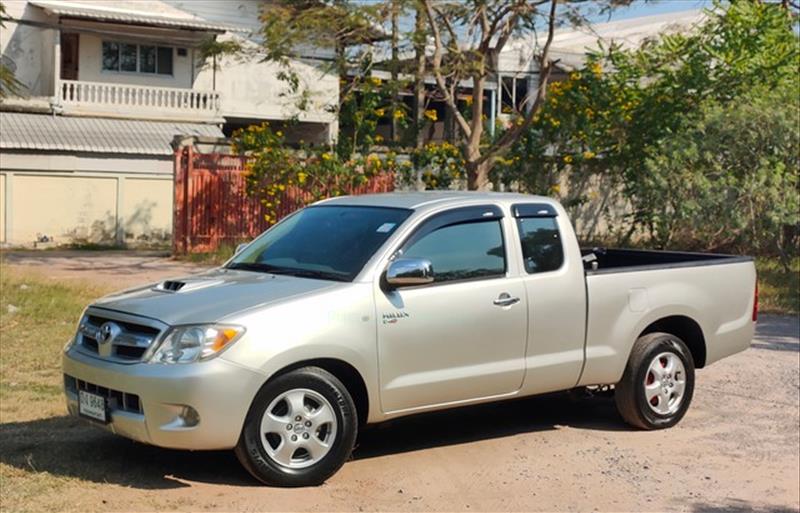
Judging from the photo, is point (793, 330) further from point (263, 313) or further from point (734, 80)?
point (263, 313)

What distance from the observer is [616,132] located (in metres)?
21.0

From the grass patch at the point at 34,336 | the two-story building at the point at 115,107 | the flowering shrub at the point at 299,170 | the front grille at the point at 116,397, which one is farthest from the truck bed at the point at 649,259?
the two-story building at the point at 115,107

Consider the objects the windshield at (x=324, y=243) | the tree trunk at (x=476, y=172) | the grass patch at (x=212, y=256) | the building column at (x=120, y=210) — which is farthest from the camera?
the building column at (x=120, y=210)

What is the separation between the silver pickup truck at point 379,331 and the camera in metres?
5.87

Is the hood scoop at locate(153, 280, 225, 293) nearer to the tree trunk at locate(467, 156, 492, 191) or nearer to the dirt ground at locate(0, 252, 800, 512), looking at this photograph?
the dirt ground at locate(0, 252, 800, 512)

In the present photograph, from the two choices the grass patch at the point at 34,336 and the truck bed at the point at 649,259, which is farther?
the truck bed at the point at 649,259

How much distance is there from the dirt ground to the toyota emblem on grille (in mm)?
790

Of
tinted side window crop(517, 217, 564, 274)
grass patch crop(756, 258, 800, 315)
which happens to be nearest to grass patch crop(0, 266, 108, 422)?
tinted side window crop(517, 217, 564, 274)

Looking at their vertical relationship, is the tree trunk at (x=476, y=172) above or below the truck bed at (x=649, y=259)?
above

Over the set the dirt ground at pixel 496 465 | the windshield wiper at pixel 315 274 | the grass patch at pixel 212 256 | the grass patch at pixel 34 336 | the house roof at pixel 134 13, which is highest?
the house roof at pixel 134 13

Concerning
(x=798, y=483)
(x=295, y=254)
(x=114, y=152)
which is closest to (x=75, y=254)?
(x=114, y=152)

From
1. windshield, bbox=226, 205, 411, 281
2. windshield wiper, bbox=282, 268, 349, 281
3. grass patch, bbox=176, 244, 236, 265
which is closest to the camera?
windshield wiper, bbox=282, 268, 349, 281

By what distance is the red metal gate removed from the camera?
829 inches

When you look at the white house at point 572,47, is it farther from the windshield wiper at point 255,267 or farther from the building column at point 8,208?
the windshield wiper at point 255,267
